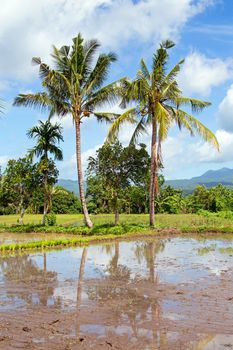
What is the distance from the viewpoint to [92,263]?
14406 mm

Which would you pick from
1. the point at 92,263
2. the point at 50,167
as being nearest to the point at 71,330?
the point at 92,263

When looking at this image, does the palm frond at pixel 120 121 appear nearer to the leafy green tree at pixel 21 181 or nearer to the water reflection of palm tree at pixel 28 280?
the leafy green tree at pixel 21 181

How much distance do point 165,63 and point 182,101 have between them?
8.07ft

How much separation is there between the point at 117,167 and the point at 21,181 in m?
7.85

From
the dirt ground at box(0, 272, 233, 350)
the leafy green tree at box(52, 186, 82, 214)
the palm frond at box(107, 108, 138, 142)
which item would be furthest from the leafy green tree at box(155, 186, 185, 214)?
the dirt ground at box(0, 272, 233, 350)

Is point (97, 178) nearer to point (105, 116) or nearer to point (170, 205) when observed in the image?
point (105, 116)

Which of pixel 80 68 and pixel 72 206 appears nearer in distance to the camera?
pixel 80 68

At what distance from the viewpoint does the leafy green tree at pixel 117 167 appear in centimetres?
2638

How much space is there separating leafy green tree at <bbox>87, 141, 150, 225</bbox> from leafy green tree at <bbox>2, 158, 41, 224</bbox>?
487 cm

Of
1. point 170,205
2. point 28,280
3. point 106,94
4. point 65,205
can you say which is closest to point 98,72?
point 106,94

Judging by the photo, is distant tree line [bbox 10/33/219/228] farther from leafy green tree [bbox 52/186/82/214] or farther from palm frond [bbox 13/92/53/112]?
leafy green tree [bbox 52/186/82/214]

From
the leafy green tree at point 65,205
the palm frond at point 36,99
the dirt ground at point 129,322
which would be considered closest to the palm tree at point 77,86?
the palm frond at point 36,99

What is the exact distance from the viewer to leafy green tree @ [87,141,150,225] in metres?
26.4

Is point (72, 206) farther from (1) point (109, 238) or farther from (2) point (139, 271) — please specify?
(2) point (139, 271)
